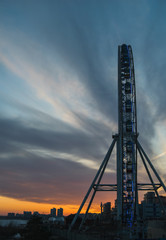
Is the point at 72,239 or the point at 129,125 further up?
the point at 129,125

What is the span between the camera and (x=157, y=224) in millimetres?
50875

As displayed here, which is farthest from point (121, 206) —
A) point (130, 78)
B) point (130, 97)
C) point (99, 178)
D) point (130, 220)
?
point (130, 78)

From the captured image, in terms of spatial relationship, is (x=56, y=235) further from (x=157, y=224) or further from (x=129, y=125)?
(x=129, y=125)

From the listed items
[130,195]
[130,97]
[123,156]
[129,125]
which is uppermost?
[130,97]

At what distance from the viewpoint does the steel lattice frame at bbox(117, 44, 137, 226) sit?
42562mm

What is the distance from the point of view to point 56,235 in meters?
47.1

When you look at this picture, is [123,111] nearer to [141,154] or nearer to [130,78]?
[130,78]

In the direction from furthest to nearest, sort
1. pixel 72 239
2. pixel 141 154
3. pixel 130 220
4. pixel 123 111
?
pixel 141 154, pixel 123 111, pixel 130 220, pixel 72 239

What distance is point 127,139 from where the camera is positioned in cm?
4538

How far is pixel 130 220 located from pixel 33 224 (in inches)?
584

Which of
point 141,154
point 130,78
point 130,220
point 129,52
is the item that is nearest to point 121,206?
point 130,220

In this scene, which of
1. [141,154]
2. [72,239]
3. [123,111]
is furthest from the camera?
[141,154]

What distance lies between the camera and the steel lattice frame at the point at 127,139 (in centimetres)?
4256

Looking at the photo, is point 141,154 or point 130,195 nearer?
point 130,195
